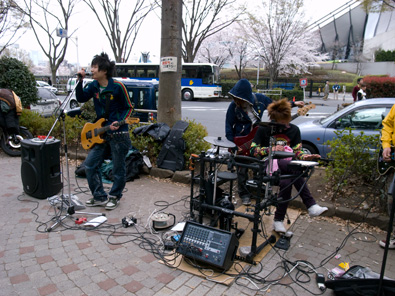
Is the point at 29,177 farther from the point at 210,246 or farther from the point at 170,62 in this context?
the point at 170,62

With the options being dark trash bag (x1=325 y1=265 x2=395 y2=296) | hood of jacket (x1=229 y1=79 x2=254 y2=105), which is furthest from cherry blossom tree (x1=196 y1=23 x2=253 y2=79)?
dark trash bag (x1=325 y1=265 x2=395 y2=296)

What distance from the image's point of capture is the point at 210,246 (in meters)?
3.06

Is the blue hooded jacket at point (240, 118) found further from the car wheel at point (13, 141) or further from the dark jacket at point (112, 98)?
the car wheel at point (13, 141)

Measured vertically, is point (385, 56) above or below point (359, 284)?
above

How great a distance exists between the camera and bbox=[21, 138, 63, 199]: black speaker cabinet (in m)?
4.53

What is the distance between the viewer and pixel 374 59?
4606 cm

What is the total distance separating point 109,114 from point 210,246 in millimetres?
2496

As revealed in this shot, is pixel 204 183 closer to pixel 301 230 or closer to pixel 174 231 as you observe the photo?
pixel 174 231

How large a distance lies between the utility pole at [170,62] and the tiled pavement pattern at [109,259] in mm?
2475

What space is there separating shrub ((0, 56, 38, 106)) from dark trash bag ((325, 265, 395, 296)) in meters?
9.44

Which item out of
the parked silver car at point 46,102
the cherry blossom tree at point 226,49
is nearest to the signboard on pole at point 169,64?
the parked silver car at point 46,102

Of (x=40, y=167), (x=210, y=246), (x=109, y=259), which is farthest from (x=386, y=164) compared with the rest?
(x=40, y=167)

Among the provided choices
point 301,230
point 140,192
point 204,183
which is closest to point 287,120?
point 204,183

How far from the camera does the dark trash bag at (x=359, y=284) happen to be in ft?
8.08
